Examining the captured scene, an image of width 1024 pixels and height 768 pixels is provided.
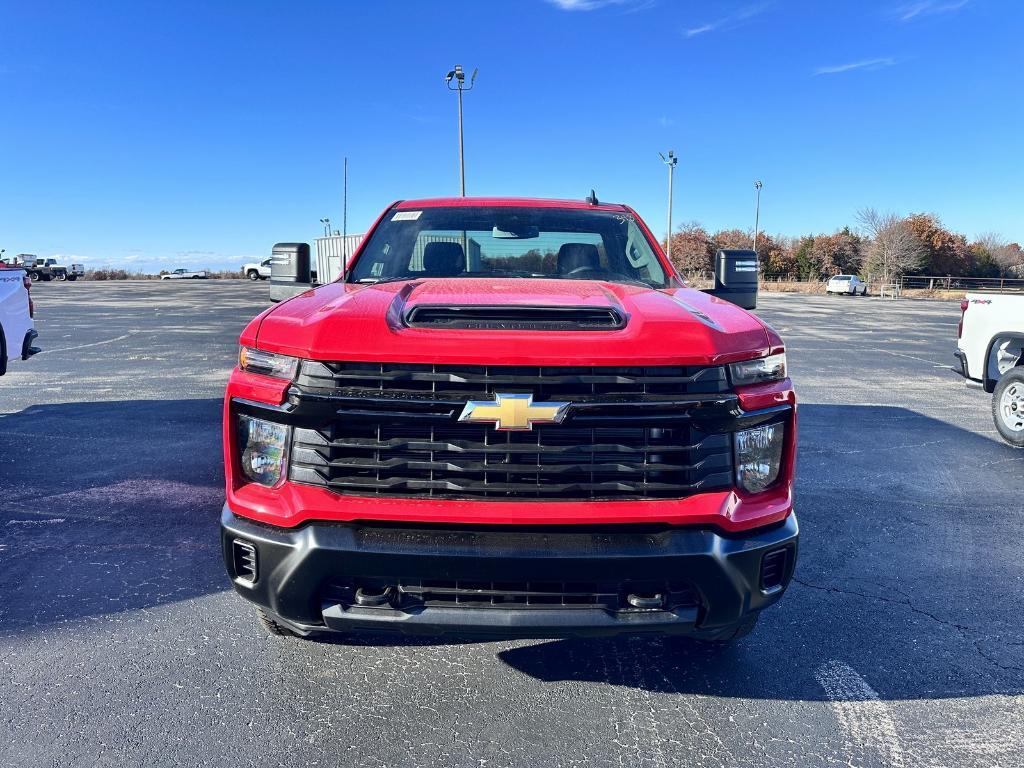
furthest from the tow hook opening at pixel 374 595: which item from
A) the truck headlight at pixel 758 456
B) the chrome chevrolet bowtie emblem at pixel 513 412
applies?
the truck headlight at pixel 758 456

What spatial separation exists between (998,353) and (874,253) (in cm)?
6046

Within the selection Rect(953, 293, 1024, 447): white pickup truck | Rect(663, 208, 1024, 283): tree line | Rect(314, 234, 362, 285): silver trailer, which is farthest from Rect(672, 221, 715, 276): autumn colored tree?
Rect(953, 293, 1024, 447): white pickup truck

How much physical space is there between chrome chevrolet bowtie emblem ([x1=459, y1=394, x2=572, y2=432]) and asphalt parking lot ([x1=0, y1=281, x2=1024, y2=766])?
3.59 feet

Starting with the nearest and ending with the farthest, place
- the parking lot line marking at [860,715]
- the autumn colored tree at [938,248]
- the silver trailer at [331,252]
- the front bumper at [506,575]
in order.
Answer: the front bumper at [506,575] < the parking lot line marking at [860,715] < the silver trailer at [331,252] < the autumn colored tree at [938,248]

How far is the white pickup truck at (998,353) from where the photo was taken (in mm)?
6852

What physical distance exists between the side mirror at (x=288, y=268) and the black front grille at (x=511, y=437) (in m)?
1.58

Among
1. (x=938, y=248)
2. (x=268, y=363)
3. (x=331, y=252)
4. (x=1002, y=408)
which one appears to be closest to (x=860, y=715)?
(x=268, y=363)

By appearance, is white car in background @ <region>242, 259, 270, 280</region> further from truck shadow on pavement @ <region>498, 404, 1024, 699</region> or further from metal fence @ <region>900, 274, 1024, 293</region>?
truck shadow on pavement @ <region>498, 404, 1024, 699</region>

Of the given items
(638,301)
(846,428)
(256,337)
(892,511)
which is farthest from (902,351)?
(256,337)

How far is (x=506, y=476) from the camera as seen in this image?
8.20 feet

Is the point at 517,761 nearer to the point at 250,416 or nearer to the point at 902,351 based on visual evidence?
the point at 250,416

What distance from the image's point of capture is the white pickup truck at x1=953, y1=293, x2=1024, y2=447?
6852mm

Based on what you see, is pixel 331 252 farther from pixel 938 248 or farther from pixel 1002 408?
pixel 938 248

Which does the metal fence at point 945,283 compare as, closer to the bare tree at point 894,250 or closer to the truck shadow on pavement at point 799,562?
the bare tree at point 894,250
